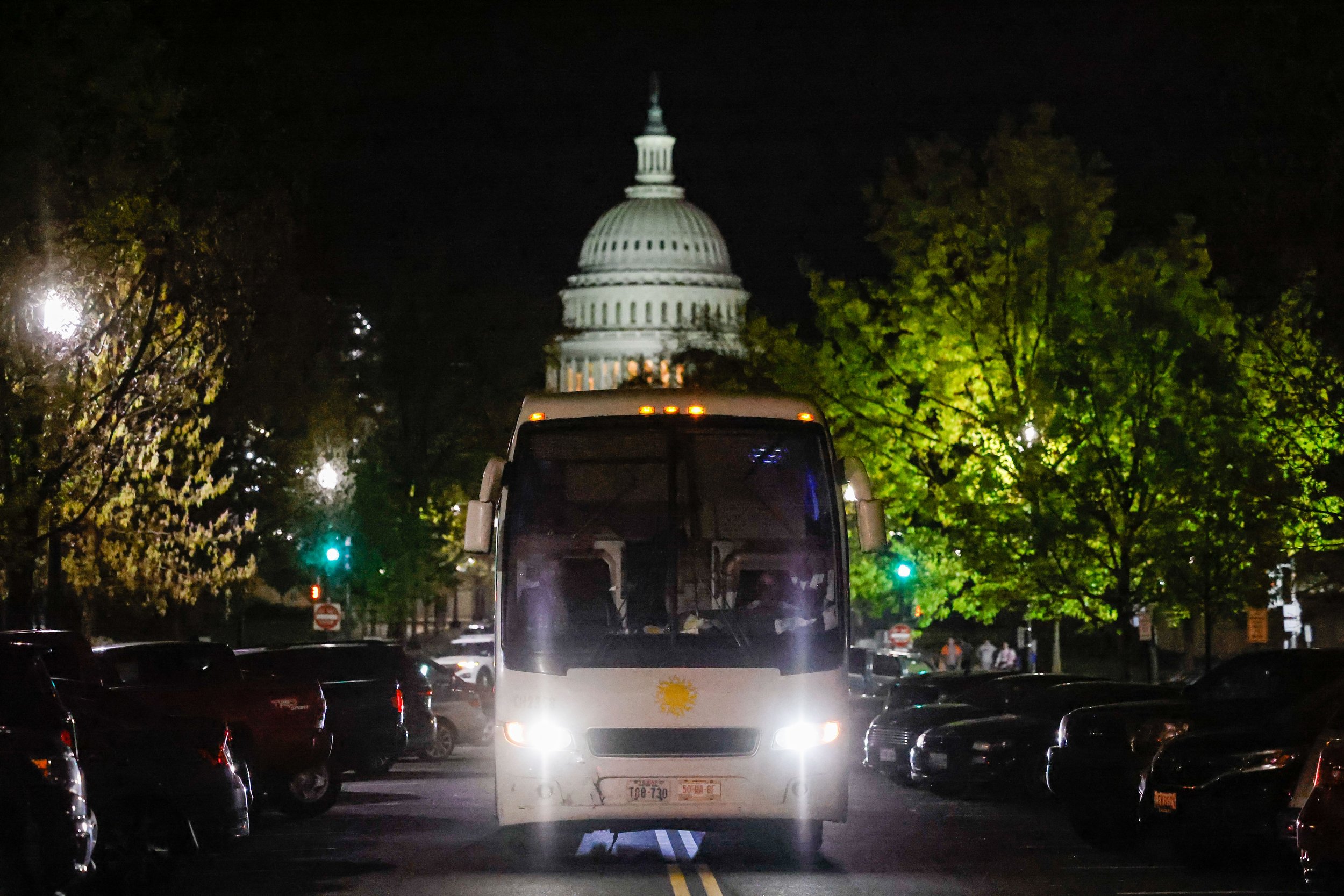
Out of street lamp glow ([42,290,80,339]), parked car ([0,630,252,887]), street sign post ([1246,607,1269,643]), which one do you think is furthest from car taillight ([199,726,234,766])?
street sign post ([1246,607,1269,643])

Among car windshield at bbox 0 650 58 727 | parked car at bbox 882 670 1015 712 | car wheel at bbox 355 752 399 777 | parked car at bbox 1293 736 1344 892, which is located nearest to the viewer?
parked car at bbox 1293 736 1344 892

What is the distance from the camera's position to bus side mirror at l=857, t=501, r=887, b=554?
15086 mm

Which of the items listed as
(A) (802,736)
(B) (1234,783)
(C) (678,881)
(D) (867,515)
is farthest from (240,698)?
(B) (1234,783)

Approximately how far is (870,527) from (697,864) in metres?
3.15

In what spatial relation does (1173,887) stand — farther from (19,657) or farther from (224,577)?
(224,577)

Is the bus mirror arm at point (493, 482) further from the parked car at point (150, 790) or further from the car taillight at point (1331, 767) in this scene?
the car taillight at point (1331, 767)

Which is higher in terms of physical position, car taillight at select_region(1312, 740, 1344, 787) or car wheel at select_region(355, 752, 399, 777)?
car taillight at select_region(1312, 740, 1344, 787)

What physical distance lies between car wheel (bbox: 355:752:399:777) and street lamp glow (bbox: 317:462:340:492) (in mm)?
34262

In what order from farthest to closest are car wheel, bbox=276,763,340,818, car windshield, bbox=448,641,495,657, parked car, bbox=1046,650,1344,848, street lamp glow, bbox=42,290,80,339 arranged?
car windshield, bbox=448,641,495,657
street lamp glow, bbox=42,290,80,339
car wheel, bbox=276,763,340,818
parked car, bbox=1046,650,1344,848

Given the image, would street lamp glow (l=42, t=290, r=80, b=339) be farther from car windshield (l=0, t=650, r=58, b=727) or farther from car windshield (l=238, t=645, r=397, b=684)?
car windshield (l=0, t=650, r=58, b=727)

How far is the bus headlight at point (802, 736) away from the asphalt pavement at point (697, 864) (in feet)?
3.00

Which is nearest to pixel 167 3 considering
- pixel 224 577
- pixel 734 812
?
pixel 224 577

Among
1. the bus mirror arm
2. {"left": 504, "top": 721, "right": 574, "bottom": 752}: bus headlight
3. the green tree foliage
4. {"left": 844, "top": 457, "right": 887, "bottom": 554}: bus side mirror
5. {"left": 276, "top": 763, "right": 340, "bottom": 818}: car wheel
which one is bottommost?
{"left": 276, "top": 763, "right": 340, "bottom": 818}: car wheel

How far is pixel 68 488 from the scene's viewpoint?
32188 mm
